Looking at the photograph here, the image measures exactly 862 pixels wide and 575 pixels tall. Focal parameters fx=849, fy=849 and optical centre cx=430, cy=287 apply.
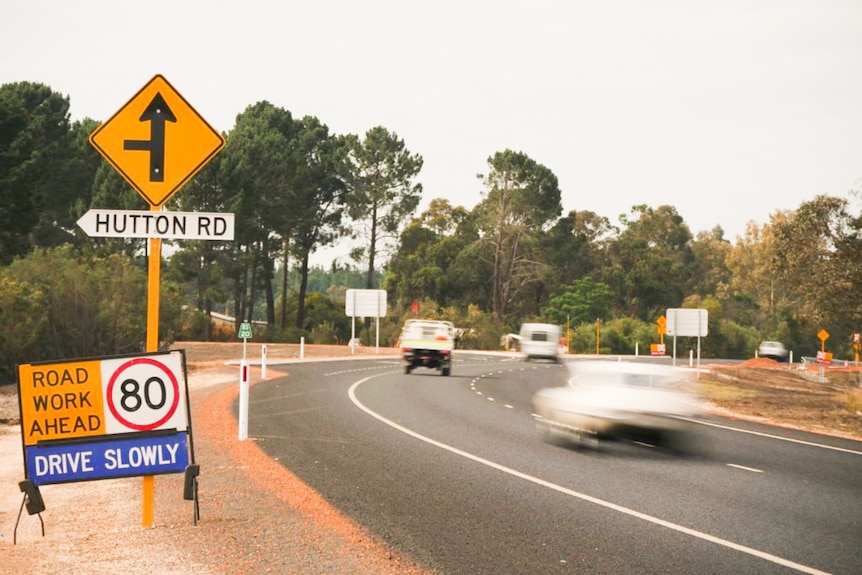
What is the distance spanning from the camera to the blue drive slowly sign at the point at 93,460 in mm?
6859

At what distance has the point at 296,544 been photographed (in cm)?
712

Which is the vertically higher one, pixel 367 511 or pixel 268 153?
pixel 268 153

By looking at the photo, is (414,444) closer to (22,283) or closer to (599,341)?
(22,283)

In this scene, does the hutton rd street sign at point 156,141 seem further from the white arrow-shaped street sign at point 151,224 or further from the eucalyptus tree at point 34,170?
the eucalyptus tree at point 34,170

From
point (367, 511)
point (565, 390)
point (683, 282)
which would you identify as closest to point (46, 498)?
point (367, 511)

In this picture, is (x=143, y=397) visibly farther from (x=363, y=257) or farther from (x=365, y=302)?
(x=363, y=257)

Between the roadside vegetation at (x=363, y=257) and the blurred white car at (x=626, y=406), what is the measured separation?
Answer: 2348 centimetres

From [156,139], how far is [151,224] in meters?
0.75

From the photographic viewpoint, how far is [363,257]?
3216 inches

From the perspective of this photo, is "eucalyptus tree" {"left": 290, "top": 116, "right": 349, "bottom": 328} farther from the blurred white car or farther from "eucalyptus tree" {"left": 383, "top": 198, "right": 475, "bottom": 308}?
the blurred white car

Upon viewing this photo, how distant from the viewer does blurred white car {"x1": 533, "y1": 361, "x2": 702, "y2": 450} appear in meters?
13.0

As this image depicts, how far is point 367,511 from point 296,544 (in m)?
1.59

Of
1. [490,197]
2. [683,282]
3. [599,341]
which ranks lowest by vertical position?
[599,341]

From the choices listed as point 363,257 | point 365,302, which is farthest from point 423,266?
point 365,302
